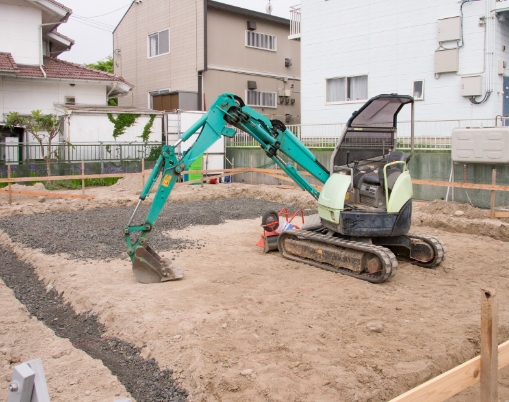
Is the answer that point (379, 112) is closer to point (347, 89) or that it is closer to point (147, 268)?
point (147, 268)

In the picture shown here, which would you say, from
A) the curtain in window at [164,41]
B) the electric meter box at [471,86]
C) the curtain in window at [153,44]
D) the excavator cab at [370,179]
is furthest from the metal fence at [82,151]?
the excavator cab at [370,179]

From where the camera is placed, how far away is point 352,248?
26.5 ft

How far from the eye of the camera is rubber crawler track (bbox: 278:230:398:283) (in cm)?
755

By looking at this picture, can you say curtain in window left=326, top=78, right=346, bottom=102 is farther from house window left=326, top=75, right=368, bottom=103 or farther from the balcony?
the balcony

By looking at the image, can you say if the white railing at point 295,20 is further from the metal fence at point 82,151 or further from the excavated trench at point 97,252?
the excavated trench at point 97,252

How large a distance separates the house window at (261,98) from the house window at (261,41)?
7.55 feet

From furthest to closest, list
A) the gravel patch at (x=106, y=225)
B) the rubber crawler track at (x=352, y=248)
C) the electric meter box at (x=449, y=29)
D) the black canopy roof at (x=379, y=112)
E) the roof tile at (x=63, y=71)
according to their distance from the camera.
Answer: the roof tile at (x=63, y=71) < the electric meter box at (x=449, y=29) < the gravel patch at (x=106, y=225) < the black canopy roof at (x=379, y=112) < the rubber crawler track at (x=352, y=248)

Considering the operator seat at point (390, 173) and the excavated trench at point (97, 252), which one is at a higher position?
the operator seat at point (390, 173)

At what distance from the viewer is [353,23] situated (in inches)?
762

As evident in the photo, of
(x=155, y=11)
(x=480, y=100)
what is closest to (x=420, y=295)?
(x=480, y=100)

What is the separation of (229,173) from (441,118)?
839 cm

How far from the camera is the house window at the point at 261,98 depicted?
26875 millimetres

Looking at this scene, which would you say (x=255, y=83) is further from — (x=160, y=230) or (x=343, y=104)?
(x=160, y=230)

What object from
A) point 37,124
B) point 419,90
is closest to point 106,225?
point 37,124
